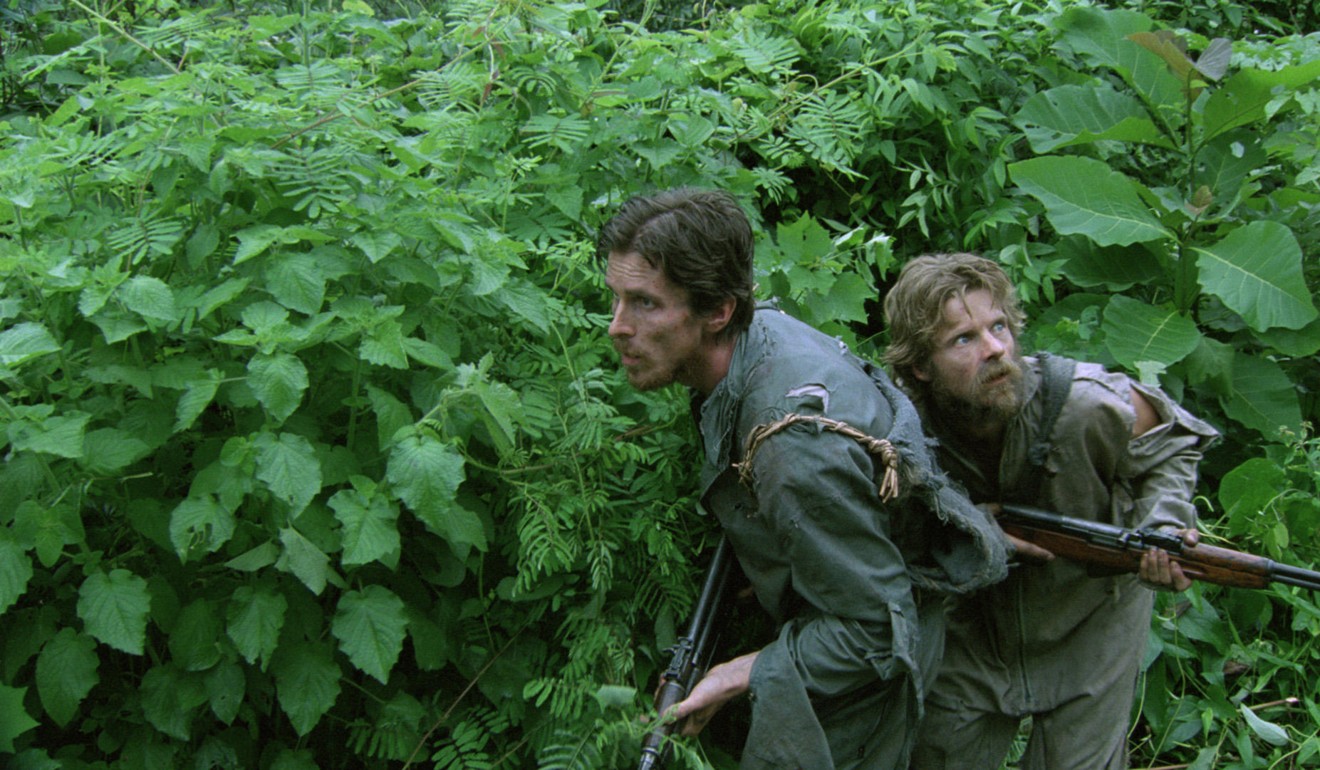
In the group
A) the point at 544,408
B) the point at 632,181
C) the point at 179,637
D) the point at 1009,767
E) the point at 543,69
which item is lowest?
the point at 1009,767

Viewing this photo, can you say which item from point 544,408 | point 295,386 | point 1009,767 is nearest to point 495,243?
point 544,408

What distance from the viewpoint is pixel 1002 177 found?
4840 mm

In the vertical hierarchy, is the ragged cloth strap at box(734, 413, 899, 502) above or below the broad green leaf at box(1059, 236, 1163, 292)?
above

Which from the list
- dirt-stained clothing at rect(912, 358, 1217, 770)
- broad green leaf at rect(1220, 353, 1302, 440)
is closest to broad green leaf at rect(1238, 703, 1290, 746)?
dirt-stained clothing at rect(912, 358, 1217, 770)

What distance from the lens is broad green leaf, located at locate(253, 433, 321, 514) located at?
262 centimetres

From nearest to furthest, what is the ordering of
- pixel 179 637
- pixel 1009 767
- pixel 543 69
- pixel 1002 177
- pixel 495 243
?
pixel 179 637 → pixel 495 243 → pixel 543 69 → pixel 1009 767 → pixel 1002 177

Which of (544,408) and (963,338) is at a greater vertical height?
(963,338)

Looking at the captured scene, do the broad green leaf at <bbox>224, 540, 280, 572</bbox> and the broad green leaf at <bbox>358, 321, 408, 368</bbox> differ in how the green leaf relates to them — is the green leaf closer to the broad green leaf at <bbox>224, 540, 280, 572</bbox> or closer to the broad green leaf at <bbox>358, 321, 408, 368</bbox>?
the broad green leaf at <bbox>358, 321, 408, 368</bbox>

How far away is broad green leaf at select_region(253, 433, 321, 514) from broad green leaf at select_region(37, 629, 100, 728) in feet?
2.00

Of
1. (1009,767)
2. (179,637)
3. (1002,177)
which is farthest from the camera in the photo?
(1002,177)

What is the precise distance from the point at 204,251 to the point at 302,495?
0.68 metres

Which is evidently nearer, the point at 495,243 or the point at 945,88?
the point at 495,243

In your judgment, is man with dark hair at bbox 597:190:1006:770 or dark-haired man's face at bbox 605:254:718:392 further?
dark-haired man's face at bbox 605:254:718:392

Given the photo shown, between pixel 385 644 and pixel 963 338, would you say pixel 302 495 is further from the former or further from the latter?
pixel 963 338
